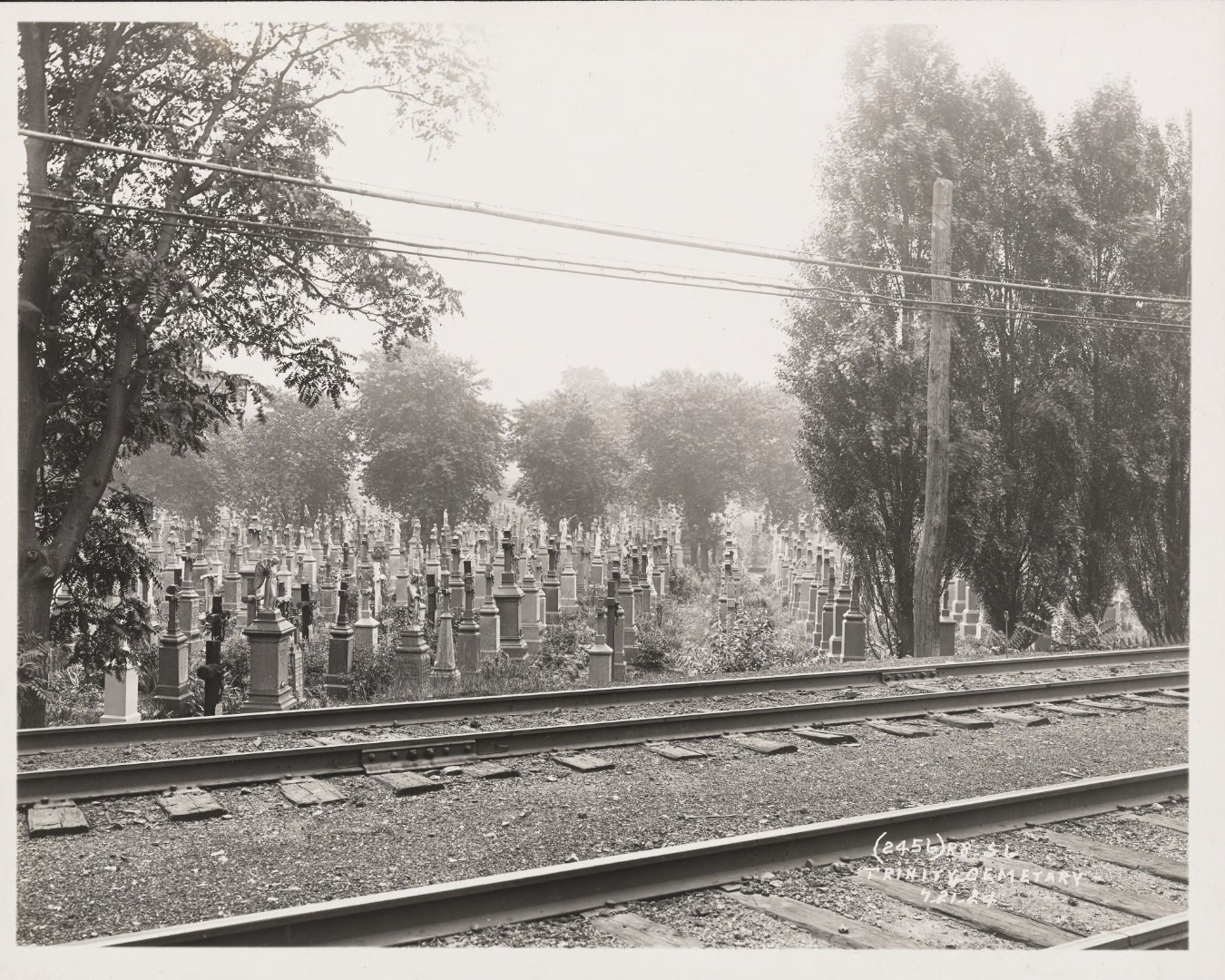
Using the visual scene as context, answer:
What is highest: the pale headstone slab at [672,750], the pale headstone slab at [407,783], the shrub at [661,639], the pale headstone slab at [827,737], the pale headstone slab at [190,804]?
the pale headstone slab at [190,804]

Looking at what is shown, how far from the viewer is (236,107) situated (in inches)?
296

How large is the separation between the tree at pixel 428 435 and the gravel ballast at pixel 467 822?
4719mm

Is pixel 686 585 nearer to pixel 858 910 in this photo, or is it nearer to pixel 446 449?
pixel 446 449

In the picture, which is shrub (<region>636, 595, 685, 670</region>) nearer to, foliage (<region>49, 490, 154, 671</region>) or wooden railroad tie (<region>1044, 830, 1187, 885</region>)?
foliage (<region>49, 490, 154, 671</region>)

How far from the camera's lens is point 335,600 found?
39.9 ft

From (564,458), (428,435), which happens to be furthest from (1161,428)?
(428,435)

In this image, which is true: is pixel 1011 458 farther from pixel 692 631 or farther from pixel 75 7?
pixel 75 7

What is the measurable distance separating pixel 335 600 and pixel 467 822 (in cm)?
804

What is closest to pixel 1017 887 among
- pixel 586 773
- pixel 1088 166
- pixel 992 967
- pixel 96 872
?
pixel 992 967

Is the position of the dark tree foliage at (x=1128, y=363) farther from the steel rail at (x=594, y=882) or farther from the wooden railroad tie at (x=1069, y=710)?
the steel rail at (x=594, y=882)

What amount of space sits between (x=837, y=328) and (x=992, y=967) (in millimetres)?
11383

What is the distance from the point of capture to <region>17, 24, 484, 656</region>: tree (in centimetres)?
674

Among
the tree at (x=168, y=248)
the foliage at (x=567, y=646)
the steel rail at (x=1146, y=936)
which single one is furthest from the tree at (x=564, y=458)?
the steel rail at (x=1146, y=936)

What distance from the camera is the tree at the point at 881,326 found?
13.4m
